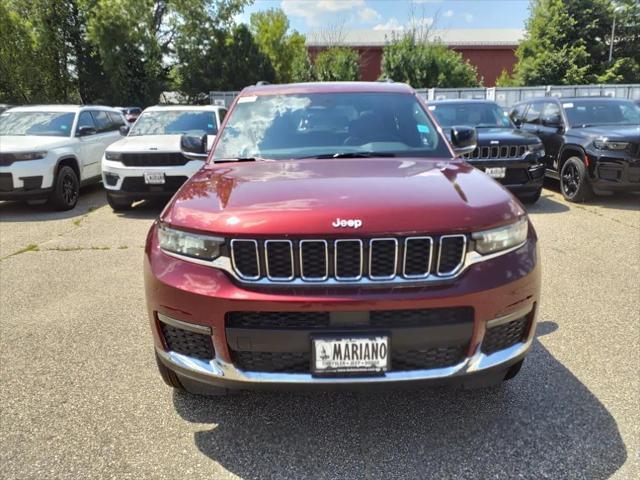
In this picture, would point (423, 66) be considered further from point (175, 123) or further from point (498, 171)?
point (498, 171)

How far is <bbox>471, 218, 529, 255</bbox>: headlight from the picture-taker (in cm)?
223

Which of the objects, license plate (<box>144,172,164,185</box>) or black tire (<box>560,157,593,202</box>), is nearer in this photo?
license plate (<box>144,172,164,185</box>)

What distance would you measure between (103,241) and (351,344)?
17.8 ft

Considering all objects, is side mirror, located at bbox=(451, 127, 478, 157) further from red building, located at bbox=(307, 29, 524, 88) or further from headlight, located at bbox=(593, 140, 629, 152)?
red building, located at bbox=(307, 29, 524, 88)

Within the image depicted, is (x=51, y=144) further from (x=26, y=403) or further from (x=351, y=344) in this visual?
(x=351, y=344)

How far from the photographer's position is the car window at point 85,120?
947cm

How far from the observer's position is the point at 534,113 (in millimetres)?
10234

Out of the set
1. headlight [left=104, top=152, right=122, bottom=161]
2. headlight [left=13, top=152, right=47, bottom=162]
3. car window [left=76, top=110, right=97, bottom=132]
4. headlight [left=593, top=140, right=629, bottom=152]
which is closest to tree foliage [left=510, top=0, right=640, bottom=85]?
headlight [left=593, top=140, right=629, bottom=152]

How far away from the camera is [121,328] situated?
3.94m

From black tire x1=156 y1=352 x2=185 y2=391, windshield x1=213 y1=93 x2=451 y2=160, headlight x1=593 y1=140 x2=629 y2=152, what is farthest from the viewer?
headlight x1=593 y1=140 x2=629 y2=152

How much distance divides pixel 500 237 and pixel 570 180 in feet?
24.1

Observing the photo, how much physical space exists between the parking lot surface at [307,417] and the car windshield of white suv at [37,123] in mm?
5747

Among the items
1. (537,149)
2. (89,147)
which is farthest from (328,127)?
(89,147)

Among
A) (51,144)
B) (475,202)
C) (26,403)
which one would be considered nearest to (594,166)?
(475,202)
